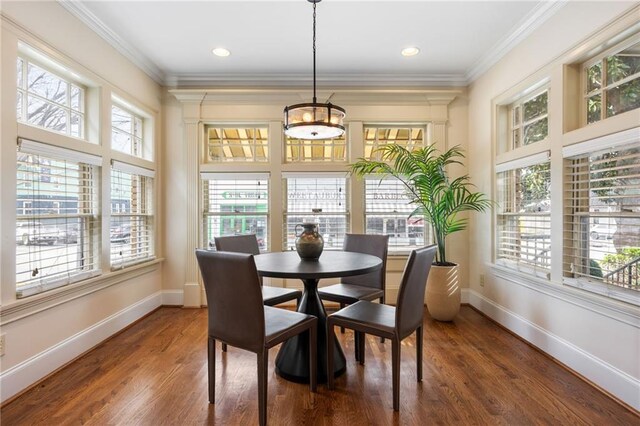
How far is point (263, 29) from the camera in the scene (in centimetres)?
286

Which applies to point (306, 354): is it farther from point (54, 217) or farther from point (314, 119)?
point (54, 217)

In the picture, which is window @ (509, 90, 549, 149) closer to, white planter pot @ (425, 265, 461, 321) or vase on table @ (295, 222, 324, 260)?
white planter pot @ (425, 265, 461, 321)

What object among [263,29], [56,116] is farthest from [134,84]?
[263,29]

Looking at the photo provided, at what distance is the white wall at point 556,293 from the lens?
6.42ft

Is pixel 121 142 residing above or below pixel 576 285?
above

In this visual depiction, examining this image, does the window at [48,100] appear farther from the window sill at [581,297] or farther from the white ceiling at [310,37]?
the window sill at [581,297]

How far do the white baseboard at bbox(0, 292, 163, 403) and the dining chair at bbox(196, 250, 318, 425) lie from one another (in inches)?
48.9

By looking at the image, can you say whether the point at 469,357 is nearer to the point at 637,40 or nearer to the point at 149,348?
the point at 637,40

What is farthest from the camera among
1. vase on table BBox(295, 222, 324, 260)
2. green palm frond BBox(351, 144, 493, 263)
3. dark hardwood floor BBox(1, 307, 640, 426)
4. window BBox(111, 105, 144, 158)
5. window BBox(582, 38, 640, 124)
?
green palm frond BBox(351, 144, 493, 263)

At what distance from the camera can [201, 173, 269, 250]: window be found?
12.9 feet

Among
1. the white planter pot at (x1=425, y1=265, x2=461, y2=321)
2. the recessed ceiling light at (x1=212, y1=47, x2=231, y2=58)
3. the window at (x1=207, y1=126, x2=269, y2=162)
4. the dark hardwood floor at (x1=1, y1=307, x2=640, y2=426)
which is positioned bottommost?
the dark hardwood floor at (x1=1, y1=307, x2=640, y2=426)

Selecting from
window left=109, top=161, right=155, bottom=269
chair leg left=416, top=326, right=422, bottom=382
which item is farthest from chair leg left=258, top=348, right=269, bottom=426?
window left=109, top=161, right=155, bottom=269

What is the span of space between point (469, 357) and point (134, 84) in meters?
4.01

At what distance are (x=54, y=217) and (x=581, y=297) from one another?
12.4 ft
